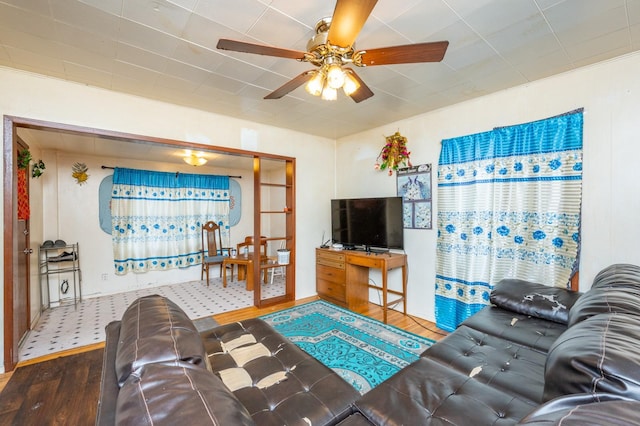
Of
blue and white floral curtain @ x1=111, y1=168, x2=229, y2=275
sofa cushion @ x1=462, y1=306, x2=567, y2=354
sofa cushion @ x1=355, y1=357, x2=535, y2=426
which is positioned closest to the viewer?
sofa cushion @ x1=355, y1=357, x2=535, y2=426

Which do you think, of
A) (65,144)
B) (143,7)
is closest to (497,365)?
(143,7)

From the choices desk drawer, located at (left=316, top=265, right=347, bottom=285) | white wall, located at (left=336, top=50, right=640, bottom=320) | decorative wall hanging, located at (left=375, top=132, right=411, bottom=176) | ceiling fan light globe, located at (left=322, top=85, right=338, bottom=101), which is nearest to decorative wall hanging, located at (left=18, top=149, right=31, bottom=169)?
ceiling fan light globe, located at (left=322, top=85, right=338, bottom=101)

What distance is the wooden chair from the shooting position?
5114 mm

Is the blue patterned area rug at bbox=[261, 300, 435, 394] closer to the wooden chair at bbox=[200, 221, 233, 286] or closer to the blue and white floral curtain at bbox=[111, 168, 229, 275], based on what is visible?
the wooden chair at bbox=[200, 221, 233, 286]

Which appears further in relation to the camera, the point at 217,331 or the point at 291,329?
the point at 291,329

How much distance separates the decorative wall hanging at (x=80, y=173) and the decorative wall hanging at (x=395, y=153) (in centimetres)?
471

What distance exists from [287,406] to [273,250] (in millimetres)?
4976

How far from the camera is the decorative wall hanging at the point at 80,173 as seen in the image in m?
4.33

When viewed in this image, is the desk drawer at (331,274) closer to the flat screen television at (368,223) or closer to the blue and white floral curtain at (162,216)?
the flat screen television at (368,223)

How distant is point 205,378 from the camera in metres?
0.85

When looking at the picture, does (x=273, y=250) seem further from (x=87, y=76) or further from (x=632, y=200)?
(x=632, y=200)

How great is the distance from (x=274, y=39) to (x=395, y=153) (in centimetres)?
213

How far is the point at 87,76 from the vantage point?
94.1 inches

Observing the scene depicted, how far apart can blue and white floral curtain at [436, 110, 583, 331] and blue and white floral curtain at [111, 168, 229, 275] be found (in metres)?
4.29
